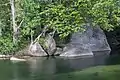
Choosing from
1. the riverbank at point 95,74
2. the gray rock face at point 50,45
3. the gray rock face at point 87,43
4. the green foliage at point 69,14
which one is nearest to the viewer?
the riverbank at point 95,74

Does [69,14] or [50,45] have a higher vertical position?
[69,14]

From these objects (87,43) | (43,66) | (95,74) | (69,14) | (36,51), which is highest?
(69,14)

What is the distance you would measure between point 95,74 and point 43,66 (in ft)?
20.3

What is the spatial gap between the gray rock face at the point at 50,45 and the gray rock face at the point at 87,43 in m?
1.23

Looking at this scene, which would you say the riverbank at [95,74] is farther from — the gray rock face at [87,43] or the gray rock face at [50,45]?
the gray rock face at [50,45]

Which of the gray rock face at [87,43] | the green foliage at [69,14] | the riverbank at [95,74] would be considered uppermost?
the green foliage at [69,14]

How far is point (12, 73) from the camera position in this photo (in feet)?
80.4

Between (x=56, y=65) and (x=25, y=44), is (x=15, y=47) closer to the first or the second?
(x=25, y=44)

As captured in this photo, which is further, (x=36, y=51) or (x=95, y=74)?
(x=36, y=51)

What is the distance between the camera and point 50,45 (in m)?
36.3

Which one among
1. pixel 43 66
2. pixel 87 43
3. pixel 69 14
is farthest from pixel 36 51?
pixel 43 66

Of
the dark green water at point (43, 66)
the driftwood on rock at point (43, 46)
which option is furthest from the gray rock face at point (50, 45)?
the dark green water at point (43, 66)

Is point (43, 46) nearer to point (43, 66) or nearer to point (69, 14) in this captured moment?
point (69, 14)

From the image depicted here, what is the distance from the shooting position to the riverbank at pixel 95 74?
2191 cm
